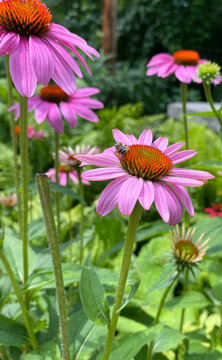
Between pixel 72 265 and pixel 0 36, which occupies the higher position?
pixel 0 36

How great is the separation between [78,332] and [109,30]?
3.95 metres

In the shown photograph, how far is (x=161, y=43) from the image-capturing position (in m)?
5.91

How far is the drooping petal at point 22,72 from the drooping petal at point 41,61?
1 cm

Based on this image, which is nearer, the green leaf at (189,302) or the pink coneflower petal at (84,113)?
the green leaf at (189,302)

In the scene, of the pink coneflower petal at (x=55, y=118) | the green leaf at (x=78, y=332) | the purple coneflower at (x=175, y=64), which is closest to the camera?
the green leaf at (x=78, y=332)

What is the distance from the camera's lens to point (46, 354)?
58 cm

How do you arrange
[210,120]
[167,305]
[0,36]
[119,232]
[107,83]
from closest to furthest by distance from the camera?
1. [0,36]
2. [167,305]
3. [119,232]
4. [210,120]
5. [107,83]

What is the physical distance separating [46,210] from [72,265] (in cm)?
27

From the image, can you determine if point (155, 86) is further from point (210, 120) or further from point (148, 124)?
point (148, 124)

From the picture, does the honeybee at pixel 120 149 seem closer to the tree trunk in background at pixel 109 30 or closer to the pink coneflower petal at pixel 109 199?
the pink coneflower petal at pixel 109 199

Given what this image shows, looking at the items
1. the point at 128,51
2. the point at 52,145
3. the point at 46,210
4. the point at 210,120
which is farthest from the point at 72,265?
the point at 128,51

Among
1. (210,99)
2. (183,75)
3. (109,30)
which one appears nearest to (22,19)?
→ (210,99)

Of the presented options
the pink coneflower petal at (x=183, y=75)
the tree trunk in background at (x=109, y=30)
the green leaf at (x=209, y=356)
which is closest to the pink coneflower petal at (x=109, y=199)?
the green leaf at (x=209, y=356)

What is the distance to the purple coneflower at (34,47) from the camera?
0.52 metres
